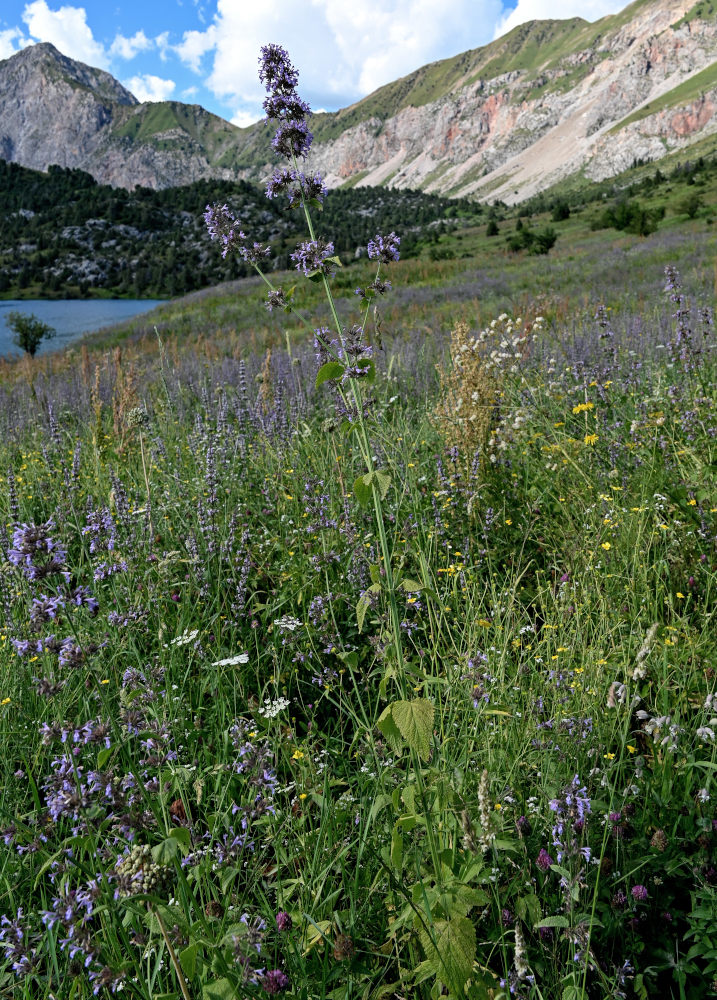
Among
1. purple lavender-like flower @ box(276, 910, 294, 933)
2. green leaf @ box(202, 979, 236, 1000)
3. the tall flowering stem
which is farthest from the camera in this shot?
the tall flowering stem

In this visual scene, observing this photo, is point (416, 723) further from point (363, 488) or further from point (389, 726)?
point (363, 488)

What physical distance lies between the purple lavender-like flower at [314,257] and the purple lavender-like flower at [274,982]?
171 cm

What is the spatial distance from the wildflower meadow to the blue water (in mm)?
21165

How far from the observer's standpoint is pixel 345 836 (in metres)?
1.82

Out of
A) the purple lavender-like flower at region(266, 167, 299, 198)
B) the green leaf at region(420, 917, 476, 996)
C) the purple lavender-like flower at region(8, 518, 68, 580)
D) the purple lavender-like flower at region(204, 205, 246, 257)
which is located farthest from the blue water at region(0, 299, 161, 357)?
the green leaf at region(420, 917, 476, 996)

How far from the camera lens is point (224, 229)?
2.09 meters

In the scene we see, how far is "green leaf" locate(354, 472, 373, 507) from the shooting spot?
4.68 ft

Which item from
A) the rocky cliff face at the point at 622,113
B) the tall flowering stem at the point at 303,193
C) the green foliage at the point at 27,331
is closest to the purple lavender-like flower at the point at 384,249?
the tall flowering stem at the point at 303,193

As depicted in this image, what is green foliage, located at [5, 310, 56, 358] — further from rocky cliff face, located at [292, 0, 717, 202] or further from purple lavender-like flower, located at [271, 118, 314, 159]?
rocky cliff face, located at [292, 0, 717, 202]

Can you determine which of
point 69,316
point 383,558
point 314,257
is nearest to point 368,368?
point 314,257

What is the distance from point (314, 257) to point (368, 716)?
1726 mm

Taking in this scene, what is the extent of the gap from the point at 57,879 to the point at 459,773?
1154 millimetres

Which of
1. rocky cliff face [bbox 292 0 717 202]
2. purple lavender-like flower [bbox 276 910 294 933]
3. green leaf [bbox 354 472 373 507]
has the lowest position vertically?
purple lavender-like flower [bbox 276 910 294 933]

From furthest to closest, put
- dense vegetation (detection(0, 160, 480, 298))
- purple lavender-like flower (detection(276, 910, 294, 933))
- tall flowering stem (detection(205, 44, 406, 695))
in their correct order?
dense vegetation (detection(0, 160, 480, 298))
tall flowering stem (detection(205, 44, 406, 695))
purple lavender-like flower (detection(276, 910, 294, 933))
